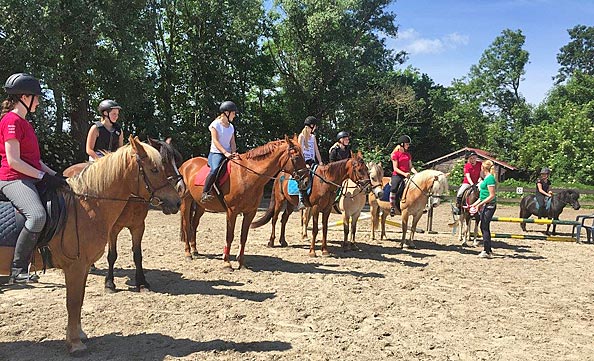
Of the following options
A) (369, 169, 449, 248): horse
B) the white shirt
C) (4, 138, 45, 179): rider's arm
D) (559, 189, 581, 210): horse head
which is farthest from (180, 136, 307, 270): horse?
(559, 189, 581, 210): horse head

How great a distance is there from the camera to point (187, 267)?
27.2 ft

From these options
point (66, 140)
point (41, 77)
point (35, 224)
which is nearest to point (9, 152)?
point (35, 224)

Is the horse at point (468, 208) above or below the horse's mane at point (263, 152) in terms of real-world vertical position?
below

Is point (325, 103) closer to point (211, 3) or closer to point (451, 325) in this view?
point (211, 3)

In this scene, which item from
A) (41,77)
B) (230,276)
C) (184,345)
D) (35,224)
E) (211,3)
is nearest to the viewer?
(35,224)

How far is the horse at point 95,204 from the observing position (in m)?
4.35

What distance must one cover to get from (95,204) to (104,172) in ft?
1.23

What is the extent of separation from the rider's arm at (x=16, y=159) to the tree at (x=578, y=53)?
84824 mm

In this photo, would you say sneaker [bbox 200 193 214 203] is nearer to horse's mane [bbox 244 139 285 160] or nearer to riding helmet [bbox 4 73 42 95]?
horse's mane [bbox 244 139 285 160]

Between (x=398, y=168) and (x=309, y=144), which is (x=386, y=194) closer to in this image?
(x=398, y=168)

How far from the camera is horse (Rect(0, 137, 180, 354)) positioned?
14.3ft

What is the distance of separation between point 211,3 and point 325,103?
986 centimetres

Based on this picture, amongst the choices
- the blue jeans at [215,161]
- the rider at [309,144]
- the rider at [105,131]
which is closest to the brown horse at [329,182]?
the rider at [309,144]

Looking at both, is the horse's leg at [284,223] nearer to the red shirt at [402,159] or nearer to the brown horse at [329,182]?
the brown horse at [329,182]
